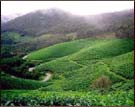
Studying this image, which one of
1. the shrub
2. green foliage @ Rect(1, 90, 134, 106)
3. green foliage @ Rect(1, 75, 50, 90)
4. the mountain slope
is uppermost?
the mountain slope

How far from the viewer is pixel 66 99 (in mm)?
13000

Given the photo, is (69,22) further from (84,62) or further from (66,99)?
(66,99)

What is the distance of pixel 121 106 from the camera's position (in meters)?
12.5

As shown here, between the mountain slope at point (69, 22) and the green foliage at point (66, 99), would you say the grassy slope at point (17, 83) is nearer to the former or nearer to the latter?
the green foliage at point (66, 99)

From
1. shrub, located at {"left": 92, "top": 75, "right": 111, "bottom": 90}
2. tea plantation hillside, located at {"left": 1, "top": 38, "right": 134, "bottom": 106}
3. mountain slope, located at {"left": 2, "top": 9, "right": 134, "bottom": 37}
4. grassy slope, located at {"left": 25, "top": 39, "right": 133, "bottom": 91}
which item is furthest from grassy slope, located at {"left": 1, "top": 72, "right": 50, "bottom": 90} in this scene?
mountain slope, located at {"left": 2, "top": 9, "right": 134, "bottom": 37}

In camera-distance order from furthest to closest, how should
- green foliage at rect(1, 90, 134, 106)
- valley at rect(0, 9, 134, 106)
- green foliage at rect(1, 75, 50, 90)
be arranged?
green foliage at rect(1, 75, 50, 90), valley at rect(0, 9, 134, 106), green foliage at rect(1, 90, 134, 106)

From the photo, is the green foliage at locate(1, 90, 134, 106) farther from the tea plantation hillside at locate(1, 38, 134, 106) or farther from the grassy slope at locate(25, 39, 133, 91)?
the grassy slope at locate(25, 39, 133, 91)

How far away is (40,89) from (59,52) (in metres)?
2.35

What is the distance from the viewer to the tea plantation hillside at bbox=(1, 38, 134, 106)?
42.9 feet

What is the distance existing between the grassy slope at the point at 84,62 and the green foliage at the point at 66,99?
1.67 ft

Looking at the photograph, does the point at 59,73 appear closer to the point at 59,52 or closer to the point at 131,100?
the point at 59,52

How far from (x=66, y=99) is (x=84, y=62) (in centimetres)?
257

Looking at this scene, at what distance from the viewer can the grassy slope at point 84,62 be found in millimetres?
13969

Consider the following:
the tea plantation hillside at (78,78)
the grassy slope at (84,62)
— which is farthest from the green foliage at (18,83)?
the grassy slope at (84,62)
